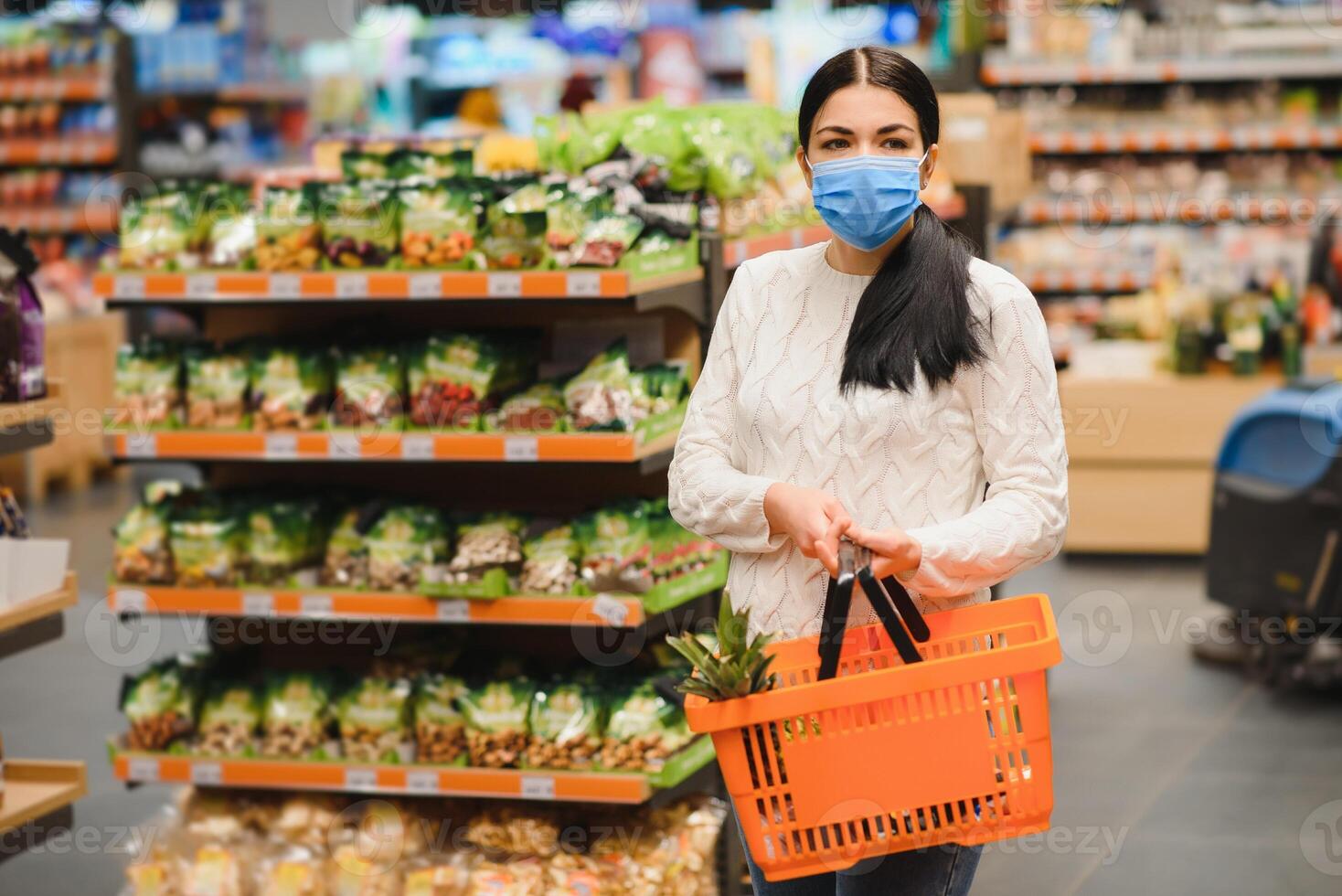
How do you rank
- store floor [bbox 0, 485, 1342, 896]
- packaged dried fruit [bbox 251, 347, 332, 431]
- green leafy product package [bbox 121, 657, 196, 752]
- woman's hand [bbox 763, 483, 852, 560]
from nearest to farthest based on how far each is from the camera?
1. woman's hand [bbox 763, 483, 852, 560]
2. packaged dried fruit [bbox 251, 347, 332, 431]
3. green leafy product package [bbox 121, 657, 196, 752]
4. store floor [bbox 0, 485, 1342, 896]

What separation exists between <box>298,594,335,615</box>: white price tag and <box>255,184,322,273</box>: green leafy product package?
69 centimetres

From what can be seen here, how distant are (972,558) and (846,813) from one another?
0.32m

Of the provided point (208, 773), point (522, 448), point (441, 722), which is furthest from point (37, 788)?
point (522, 448)

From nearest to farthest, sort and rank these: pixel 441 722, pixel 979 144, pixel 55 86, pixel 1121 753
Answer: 1. pixel 441 722
2. pixel 1121 753
3. pixel 979 144
4. pixel 55 86

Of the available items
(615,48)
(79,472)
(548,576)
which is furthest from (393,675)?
(615,48)

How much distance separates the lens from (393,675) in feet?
12.1

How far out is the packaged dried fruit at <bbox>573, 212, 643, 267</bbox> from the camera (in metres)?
3.24

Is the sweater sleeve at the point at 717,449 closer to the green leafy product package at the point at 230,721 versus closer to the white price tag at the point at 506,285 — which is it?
the white price tag at the point at 506,285

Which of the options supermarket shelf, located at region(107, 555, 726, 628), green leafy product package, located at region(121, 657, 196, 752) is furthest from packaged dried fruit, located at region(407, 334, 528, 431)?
green leafy product package, located at region(121, 657, 196, 752)

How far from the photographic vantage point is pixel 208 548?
356 cm

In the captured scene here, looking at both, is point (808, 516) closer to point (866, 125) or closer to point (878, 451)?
point (878, 451)

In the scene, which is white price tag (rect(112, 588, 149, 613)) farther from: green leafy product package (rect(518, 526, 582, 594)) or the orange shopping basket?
the orange shopping basket

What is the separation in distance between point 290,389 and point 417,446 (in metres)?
0.36

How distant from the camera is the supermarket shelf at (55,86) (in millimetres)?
10273
